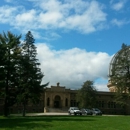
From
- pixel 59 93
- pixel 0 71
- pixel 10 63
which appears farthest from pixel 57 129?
pixel 59 93

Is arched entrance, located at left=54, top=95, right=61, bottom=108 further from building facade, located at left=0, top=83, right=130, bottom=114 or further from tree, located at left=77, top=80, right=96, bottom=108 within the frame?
tree, located at left=77, top=80, right=96, bottom=108

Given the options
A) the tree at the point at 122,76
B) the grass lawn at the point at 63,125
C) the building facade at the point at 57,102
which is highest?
the tree at the point at 122,76

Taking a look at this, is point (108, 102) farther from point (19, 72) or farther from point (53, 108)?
point (19, 72)

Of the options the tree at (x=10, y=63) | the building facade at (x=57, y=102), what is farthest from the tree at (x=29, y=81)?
the building facade at (x=57, y=102)

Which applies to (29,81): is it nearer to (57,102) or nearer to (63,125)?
(63,125)

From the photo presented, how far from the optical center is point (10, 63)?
38.5 m

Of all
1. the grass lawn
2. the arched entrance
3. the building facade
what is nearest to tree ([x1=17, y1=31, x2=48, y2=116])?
the grass lawn

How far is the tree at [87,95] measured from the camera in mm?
62062

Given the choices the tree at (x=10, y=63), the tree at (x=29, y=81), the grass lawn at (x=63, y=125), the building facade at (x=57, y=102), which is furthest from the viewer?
the building facade at (x=57, y=102)

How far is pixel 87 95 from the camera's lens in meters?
62.0

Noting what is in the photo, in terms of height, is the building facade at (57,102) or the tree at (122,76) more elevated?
the tree at (122,76)

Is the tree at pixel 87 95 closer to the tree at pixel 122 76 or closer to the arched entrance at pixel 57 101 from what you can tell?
the tree at pixel 122 76

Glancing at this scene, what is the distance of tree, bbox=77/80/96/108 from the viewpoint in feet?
204

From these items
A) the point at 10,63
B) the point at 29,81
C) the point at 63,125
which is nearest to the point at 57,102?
the point at 29,81
